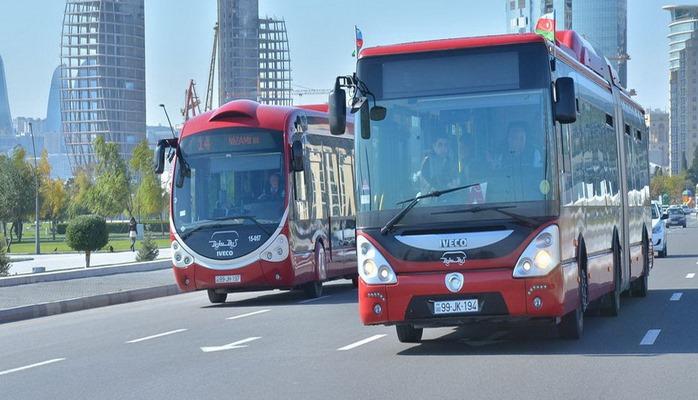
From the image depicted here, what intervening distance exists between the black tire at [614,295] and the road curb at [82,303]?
10.8 metres

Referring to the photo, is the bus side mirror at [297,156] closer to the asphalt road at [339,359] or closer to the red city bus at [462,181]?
the asphalt road at [339,359]

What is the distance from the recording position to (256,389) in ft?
37.7

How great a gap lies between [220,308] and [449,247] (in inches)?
445

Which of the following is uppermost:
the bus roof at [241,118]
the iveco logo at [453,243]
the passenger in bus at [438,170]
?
the bus roof at [241,118]

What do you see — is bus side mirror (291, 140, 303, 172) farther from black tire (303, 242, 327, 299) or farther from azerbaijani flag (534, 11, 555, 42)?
azerbaijani flag (534, 11, 555, 42)

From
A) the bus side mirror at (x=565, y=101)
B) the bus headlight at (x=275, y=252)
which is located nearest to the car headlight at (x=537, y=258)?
the bus side mirror at (x=565, y=101)

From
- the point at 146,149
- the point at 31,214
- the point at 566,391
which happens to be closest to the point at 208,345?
the point at 566,391

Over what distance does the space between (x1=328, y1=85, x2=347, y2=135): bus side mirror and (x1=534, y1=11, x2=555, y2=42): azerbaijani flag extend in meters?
→ 2.23

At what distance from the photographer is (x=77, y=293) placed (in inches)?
1137

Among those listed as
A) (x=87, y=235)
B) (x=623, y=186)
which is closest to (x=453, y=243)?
(x=623, y=186)

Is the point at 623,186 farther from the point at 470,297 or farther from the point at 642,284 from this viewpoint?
the point at 470,297

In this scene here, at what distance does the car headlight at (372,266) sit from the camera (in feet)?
45.0

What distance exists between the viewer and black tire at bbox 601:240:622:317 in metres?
18.3

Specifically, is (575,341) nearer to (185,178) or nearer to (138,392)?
(138,392)
